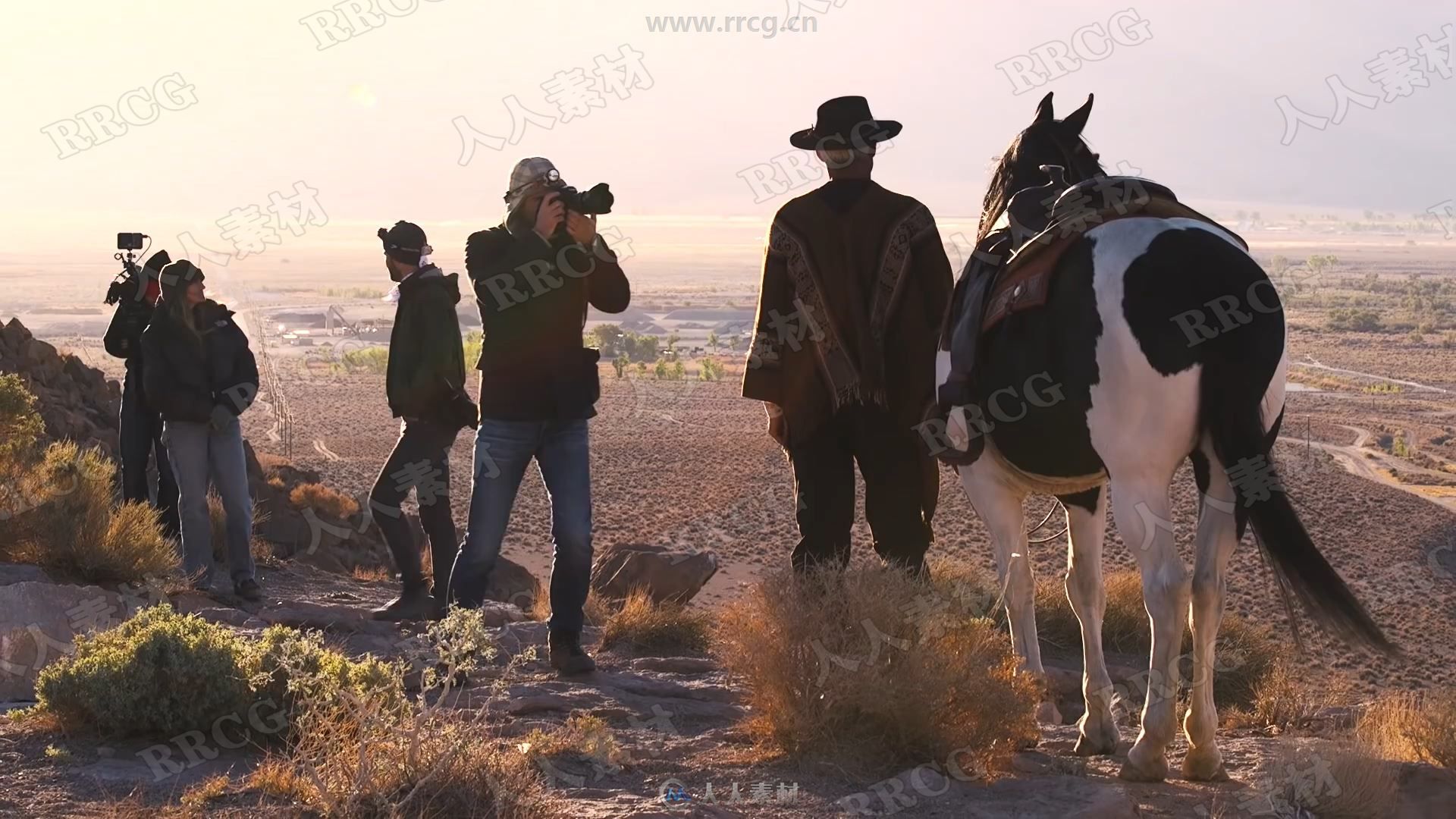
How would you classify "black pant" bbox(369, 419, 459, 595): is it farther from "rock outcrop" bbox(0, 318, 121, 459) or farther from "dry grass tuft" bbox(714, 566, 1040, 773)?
"rock outcrop" bbox(0, 318, 121, 459)

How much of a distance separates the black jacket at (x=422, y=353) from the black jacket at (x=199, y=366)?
1117 mm

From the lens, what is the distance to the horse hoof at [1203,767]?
508cm

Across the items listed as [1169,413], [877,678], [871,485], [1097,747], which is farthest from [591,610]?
[1169,413]

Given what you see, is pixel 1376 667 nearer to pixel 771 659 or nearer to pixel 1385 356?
pixel 771 659

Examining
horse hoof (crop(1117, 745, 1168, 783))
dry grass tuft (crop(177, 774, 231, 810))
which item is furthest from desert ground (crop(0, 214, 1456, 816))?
dry grass tuft (crop(177, 774, 231, 810))

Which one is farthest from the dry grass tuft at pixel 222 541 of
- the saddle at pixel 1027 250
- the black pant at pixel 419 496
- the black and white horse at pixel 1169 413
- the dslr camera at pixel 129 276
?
the black and white horse at pixel 1169 413

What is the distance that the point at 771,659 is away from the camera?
5219mm

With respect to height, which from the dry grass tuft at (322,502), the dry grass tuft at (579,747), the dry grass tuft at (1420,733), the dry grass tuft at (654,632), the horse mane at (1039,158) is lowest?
the dry grass tuft at (322,502)

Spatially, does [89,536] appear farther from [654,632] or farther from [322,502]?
[322,502]

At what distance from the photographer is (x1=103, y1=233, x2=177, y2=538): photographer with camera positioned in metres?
9.85

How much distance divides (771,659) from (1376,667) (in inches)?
618

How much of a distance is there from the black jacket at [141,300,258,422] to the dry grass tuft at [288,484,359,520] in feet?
25.4

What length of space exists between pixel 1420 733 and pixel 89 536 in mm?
7470

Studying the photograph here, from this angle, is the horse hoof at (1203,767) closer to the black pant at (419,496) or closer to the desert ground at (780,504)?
the desert ground at (780,504)
